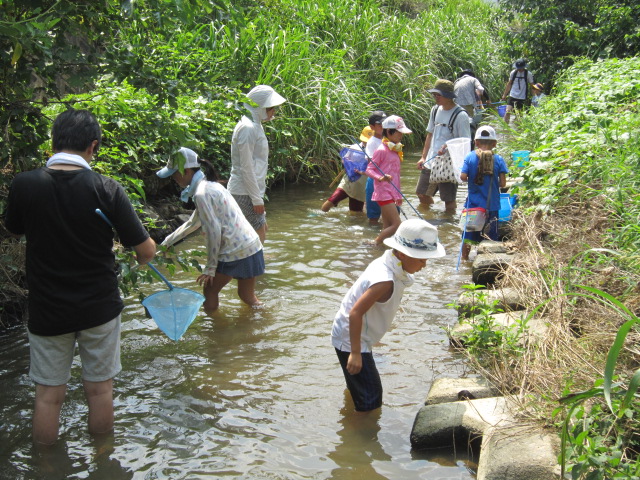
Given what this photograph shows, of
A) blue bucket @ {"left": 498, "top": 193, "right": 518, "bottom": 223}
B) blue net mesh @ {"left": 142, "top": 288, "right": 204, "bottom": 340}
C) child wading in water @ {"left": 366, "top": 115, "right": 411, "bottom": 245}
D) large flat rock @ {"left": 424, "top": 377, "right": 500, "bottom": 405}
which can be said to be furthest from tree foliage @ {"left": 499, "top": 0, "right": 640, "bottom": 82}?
blue net mesh @ {"left": 142, "top": 288, "right": 204, "bottom": 340}

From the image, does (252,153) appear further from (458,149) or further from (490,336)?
(490,336)

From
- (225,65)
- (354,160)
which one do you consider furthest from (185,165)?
(225,65)

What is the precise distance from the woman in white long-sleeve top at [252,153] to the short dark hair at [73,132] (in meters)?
2.95

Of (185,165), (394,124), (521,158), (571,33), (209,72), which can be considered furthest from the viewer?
(571,33)

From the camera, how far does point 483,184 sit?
289 inches

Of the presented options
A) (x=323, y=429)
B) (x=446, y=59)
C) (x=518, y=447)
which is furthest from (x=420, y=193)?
(x=446, y=59)

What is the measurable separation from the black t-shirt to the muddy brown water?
2.90 feet

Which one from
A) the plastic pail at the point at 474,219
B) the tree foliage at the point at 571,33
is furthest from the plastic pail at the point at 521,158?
the tree foliage at the point at 571,33

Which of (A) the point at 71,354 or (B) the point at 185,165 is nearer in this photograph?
(A) the point at 71,354

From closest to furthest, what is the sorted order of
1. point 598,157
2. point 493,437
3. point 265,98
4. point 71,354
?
point 493,437 < point 71,354 < point 598,157 < point 265,98

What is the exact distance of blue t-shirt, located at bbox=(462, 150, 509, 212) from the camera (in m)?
7.32

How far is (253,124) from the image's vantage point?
22.0 ft

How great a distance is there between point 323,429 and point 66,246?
1.90 metres

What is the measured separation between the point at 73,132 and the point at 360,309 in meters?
1.83
